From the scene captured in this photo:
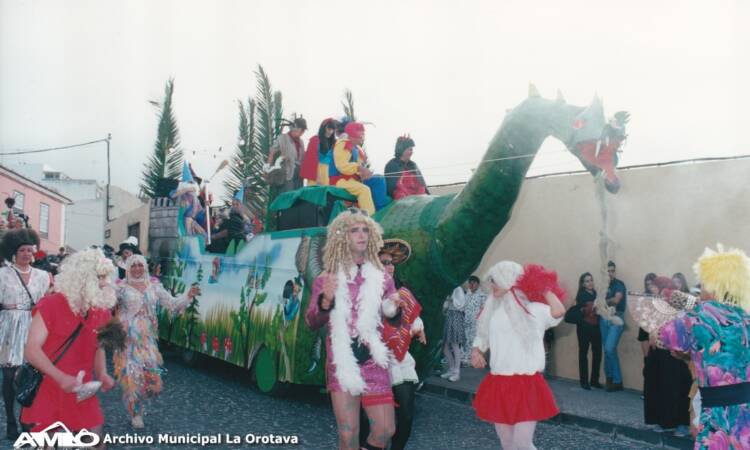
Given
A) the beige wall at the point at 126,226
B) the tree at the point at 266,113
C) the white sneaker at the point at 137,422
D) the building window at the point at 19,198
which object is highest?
the tree at the point at 266,113

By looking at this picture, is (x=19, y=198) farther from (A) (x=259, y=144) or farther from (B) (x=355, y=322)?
(B) (x=355, y=322)

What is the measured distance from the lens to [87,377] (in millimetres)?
3734

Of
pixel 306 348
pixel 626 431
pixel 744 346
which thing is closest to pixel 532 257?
pixel 626 431

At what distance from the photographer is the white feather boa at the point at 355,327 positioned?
4.06 meters

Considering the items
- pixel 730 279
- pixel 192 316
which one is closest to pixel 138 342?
pixel 192 316

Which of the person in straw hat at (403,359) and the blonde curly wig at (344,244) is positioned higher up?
the blonde curly wig at (344,244)

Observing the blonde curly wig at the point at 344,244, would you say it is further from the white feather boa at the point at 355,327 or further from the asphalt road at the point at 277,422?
the asphalt road at the point at 277,422

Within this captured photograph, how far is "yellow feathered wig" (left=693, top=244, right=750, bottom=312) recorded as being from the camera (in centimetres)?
384

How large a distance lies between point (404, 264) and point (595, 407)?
3061mm

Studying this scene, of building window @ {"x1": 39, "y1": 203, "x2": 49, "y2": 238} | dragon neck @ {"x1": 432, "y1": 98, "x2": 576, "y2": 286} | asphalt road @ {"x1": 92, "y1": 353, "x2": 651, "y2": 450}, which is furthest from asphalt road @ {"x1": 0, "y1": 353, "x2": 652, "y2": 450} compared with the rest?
building window @ {"x1": 39, "y1": 203, "x2": 49, "y2": 238}

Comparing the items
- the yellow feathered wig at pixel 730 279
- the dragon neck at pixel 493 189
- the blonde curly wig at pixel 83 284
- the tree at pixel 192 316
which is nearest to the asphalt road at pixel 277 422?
the tree at pixel 192 316

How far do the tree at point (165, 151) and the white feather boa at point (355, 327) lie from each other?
1667 centimetres

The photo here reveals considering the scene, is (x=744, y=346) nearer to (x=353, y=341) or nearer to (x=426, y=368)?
(x=353, y=341)

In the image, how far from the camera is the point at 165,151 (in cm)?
2019
